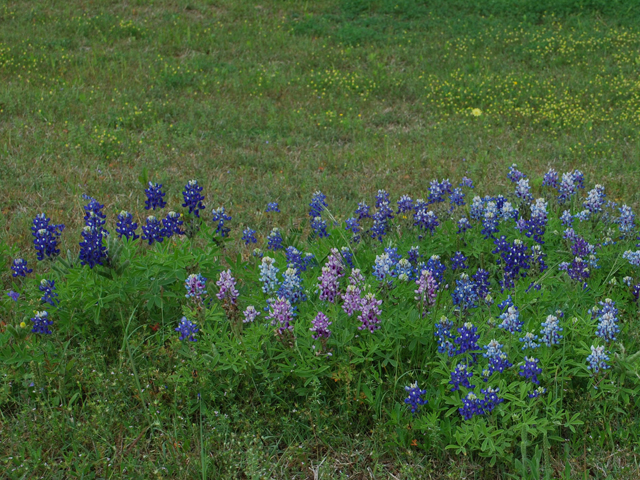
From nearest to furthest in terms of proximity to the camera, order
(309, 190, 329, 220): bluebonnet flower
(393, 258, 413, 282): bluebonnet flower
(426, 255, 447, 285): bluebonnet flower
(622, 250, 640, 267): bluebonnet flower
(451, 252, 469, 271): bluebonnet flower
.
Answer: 1. (393, 258, 413, 282): bluebonnet flower
2. (426, 255, 447, 285): bluebonnet flower
3. (622, 250, 640, 267): bluebonnet flower
4. (451, 252, 469, 271): bluebonnet flower
5. (309, 190, 329, 220): bluebonnet flower

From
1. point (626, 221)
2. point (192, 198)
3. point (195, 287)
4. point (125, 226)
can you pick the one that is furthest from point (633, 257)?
point (125, 226)

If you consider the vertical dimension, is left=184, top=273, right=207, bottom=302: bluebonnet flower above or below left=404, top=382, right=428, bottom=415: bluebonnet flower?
above

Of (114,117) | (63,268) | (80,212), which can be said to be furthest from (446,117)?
(63,268)

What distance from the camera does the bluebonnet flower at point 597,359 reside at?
9.80 feet

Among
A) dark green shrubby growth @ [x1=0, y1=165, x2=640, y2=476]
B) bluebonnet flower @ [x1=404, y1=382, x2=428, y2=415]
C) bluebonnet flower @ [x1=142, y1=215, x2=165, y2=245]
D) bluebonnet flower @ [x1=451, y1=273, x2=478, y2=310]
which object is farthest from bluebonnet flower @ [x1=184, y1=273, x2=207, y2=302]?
bluebonnet flower @ [x1=451, y1=273, x2=478, y2=310]

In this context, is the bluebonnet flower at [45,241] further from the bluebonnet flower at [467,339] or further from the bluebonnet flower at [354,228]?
the bluebonnet flower at [467,339]

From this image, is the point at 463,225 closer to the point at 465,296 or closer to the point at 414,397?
the point at 465,296

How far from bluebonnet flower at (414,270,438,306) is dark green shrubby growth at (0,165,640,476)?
0.02 m

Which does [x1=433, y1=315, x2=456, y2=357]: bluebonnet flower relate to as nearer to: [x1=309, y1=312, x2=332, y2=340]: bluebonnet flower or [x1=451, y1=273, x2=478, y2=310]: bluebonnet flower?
[x1=451, y1=273, x2=478, y2=310]: bluebonnet flower

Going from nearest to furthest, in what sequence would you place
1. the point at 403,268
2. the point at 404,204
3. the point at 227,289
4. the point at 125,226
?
the point at 227,289
the point at 403,268
the point at 125,226
the point at 404,204

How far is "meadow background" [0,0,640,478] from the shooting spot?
5793 millimetres

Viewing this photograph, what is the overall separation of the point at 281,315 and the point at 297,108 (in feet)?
18.8

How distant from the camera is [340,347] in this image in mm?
3262

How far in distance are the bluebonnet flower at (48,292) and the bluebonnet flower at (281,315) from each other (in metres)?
1.26
